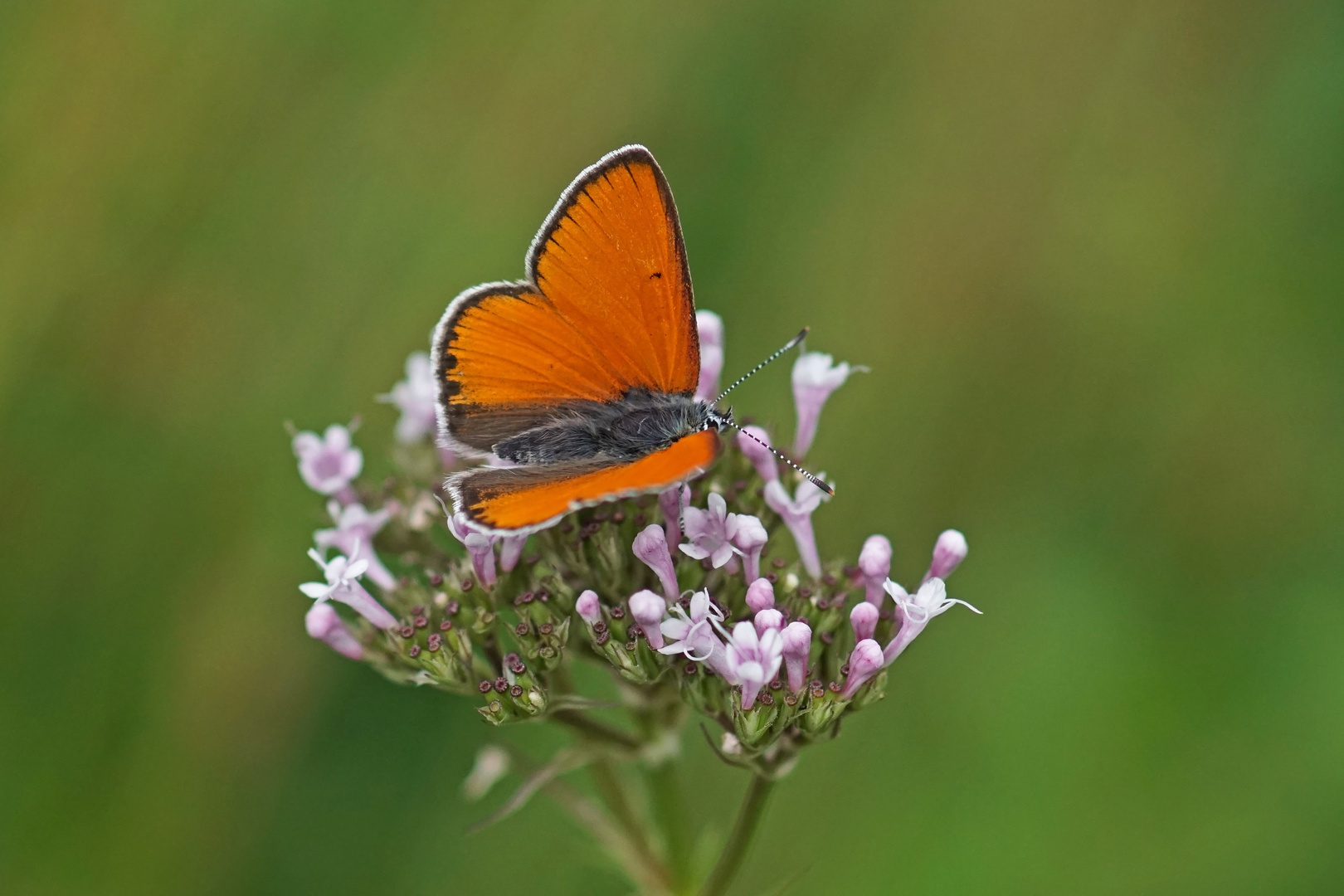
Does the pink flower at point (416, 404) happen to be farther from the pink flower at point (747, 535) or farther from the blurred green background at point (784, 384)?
the pink flower at point (747, 535)

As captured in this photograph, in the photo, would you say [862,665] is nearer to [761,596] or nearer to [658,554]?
[761,596]

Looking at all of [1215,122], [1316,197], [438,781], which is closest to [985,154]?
[1215,122]

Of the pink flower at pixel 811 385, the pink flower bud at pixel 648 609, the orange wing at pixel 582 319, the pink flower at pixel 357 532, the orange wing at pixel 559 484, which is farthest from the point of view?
the pink flower at pixel 811 385

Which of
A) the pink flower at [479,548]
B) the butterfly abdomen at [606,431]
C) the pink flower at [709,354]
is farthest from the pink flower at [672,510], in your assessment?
the pink flower at [709,354]

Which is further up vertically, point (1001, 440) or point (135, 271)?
point (1001, 440)

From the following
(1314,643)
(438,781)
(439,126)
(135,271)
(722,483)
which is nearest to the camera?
(722,483)

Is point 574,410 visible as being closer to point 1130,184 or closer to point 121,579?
point 121,579
